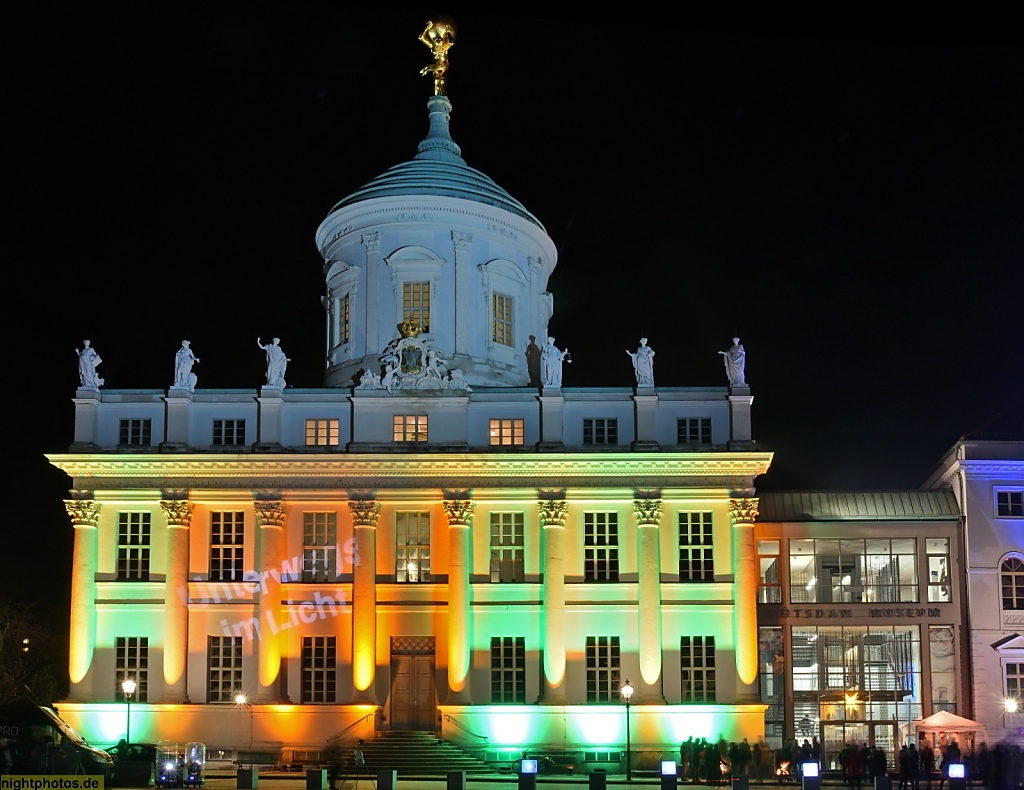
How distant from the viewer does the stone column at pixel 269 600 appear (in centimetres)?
5900

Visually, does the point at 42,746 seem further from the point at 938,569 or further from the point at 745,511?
the point at 938,569

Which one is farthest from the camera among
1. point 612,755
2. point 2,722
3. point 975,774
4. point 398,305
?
point 398,305

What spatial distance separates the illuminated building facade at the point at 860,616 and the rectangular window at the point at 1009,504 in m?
1.57

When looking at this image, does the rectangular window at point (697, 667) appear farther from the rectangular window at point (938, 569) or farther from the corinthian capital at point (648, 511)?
the rectangular window at point (938, 569)

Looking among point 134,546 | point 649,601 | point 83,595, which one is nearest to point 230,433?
point 134,546

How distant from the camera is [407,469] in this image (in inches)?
2370

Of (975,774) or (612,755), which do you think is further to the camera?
(612,755)

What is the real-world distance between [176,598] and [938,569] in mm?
29093

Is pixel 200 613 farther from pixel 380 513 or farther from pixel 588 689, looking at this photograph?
pixel 588 689

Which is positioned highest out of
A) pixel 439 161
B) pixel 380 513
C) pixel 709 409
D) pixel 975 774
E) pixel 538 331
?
pixel 439 161

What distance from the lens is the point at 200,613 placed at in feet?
196

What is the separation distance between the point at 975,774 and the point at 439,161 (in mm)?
33122

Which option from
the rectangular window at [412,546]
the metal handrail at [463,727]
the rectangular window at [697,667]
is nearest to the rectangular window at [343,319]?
the rectangular window at [412,546]

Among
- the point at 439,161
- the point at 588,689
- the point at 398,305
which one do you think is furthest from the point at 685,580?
the point at 439,161
